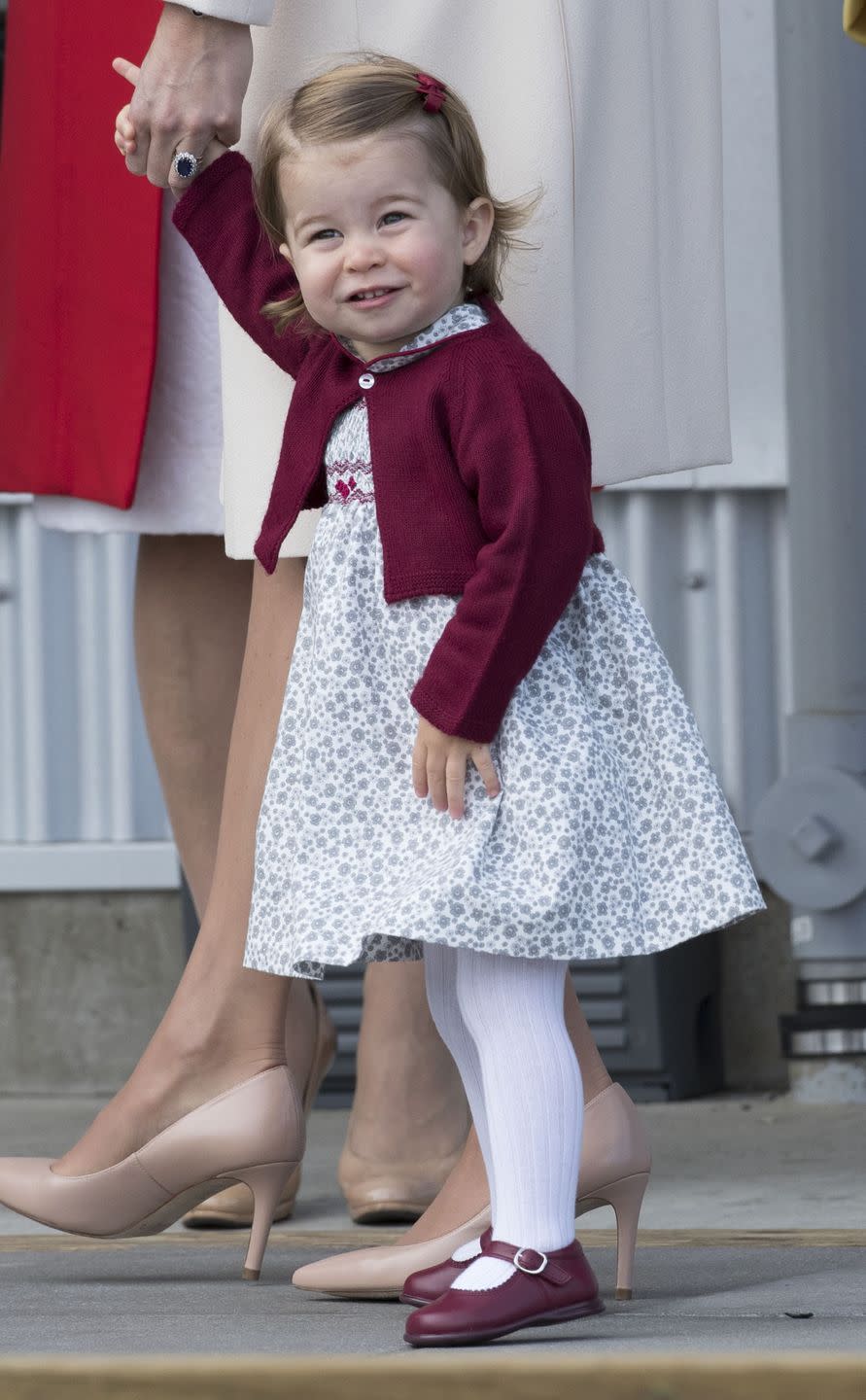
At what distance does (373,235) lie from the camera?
181 centimetres

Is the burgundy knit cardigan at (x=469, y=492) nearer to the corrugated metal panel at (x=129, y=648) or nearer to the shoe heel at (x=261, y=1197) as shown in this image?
the shoe heel at (x=261, y=1197)

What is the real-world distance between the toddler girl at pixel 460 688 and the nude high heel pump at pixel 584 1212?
0.12 metres

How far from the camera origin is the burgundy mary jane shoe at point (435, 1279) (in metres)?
1.72

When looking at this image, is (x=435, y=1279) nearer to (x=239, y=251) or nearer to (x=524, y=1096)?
(x=524, y=1096)

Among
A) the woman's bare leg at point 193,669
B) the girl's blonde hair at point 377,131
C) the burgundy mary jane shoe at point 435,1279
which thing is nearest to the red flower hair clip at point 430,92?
the girl's blonde hair at point 377,131

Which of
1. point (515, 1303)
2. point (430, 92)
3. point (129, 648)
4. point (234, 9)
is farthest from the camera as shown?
point (129, 648)

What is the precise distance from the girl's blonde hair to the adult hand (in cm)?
9

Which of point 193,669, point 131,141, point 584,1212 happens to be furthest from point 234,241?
point 584,1212

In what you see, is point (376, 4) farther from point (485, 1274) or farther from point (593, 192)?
point (485, 1274)

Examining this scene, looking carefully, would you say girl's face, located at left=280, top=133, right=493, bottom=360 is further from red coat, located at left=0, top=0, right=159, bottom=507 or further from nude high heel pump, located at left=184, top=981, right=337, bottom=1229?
nude high heel pump, located at left=184, top=981, right=337, bottom=1229

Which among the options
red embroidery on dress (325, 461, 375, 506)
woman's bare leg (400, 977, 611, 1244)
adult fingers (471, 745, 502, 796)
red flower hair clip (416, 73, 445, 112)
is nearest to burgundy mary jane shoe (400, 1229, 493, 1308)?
woman's bare leg (400, 977, 611, 1244)

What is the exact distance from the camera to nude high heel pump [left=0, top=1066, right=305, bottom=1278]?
6.54ft

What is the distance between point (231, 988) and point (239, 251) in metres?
0.72

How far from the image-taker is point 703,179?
7.38 feet
